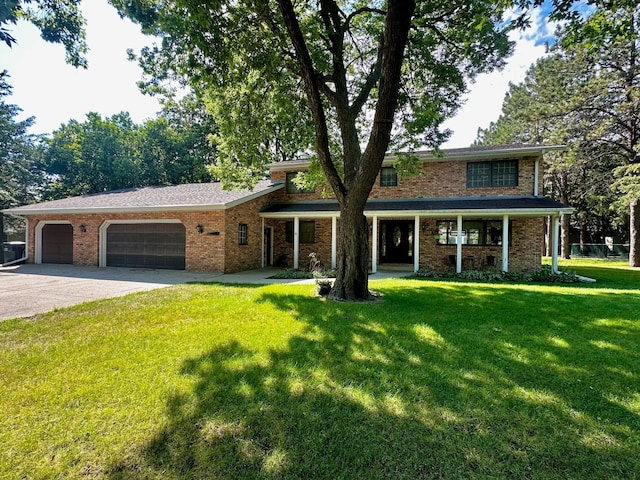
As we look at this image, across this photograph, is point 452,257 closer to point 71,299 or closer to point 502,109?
point 71,299

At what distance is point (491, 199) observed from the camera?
1364 cm

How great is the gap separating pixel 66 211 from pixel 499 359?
18978 millimetres

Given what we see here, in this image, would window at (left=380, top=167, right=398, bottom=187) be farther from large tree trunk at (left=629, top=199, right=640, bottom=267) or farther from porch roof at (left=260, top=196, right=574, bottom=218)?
large tree trunk at (left=629, top=199, right=640, bottom=267)

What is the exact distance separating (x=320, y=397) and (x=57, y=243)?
19352 mm

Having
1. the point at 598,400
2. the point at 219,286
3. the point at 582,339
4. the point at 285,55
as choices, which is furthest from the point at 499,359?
the point at 285,55

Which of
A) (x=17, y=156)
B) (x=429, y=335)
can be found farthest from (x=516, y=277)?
(x=17, y=156)

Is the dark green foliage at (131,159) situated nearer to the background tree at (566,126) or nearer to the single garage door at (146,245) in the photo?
the single garage door at (146,245)

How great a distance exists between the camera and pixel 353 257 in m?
7.75

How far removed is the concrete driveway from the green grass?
5.82 feet

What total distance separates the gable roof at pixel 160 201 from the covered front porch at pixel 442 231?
1870 mm

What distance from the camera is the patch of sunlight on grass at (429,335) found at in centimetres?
470

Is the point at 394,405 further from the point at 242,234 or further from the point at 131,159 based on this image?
the point at 131,159

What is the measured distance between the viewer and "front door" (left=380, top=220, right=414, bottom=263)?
1616cm

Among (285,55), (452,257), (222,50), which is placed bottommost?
(452,257)
